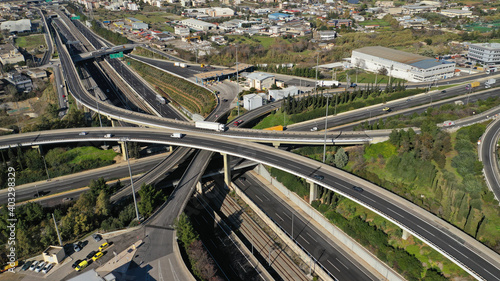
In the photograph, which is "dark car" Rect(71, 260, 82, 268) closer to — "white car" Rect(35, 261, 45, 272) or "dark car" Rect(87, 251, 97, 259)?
"dark car" Rect(87, 251, 97, 259)

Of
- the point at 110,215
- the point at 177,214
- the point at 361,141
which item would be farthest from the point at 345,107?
the point at 110,215

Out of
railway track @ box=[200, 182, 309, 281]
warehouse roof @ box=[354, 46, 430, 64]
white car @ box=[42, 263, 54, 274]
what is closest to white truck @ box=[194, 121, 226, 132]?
railway track @ box=[200, 182, 309, 281]

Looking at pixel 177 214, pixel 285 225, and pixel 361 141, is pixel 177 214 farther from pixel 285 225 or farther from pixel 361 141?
pixel 361 141

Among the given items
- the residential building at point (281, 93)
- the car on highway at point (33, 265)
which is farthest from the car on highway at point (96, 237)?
the residential building at point (281, 93)

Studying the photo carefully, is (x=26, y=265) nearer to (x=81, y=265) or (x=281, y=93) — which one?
(x=81, y=265)

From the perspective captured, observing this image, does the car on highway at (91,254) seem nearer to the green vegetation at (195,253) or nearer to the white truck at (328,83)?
A: the green vegetation at (195,253)

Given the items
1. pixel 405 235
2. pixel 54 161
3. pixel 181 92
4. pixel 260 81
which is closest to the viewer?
pixel 405 235

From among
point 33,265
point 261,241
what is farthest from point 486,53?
point 33,265
